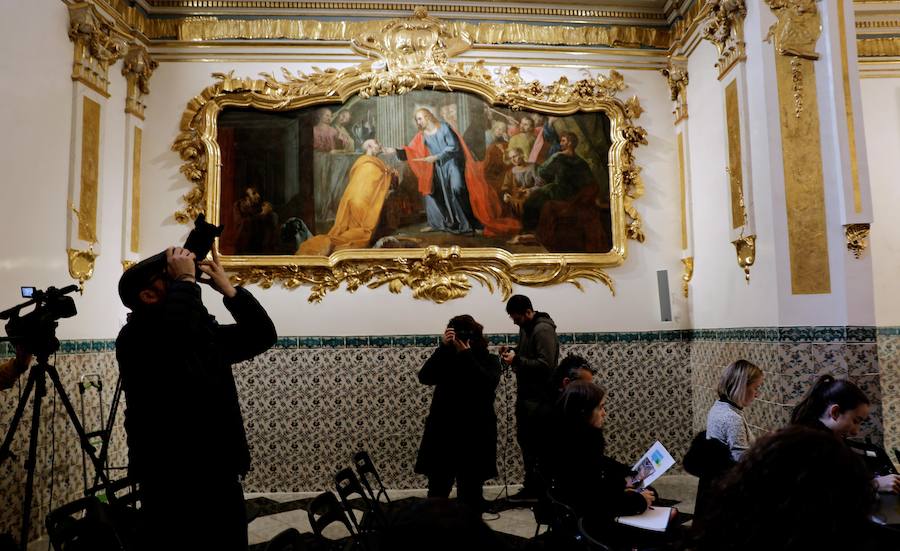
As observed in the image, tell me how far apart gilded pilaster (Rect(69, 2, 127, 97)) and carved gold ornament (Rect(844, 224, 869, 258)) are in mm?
7159

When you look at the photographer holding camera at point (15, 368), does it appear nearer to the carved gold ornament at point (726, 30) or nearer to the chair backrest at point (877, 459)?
the chair backrest at point (877, 459)

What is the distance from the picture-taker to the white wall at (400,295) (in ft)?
24.5

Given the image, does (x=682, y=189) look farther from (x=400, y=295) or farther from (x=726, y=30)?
(x=400, y=295)

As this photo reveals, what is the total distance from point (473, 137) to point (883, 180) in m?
5.05

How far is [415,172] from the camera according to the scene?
25.5ft

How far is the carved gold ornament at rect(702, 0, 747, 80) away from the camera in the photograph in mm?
6270

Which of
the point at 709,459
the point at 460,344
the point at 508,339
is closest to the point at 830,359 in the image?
the point at 709,459

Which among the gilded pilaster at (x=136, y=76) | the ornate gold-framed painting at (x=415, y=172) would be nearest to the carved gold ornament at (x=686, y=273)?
the ornate gold-framed painting at (x=415, y=172)

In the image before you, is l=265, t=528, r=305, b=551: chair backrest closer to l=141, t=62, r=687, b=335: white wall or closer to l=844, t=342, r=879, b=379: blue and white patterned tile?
l=844, t=342, r=879, b=379: blue and white patterned tile

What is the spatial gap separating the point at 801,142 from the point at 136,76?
6.90m

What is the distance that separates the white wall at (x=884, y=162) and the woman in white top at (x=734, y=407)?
5.43m

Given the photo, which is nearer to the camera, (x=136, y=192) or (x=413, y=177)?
(x=136, y=192)

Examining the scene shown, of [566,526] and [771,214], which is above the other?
[771,214]

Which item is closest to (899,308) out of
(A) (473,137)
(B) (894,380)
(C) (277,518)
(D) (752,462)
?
(B) (894,380)
